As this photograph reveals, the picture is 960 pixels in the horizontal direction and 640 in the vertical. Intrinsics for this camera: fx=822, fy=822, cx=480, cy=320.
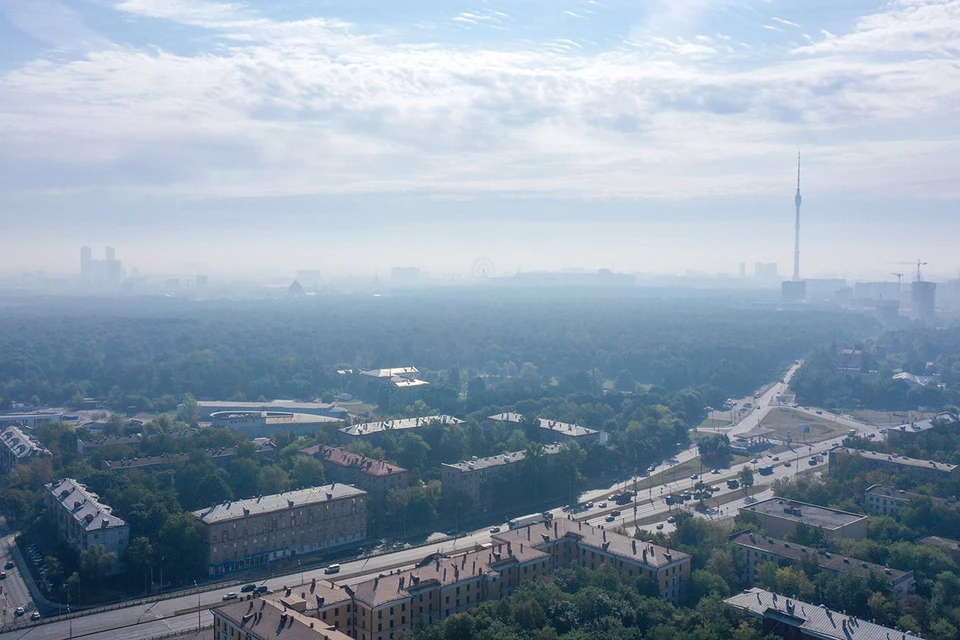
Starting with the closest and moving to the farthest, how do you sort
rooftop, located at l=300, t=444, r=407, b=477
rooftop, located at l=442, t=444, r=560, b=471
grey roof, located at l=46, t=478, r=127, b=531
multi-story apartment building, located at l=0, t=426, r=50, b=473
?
grey roof, located at l=46, t=478, r=127, b=531 → rooftop, located at l=300, t=444, r=407, b=477 → rooftop, located at l=442, t=444, r=560, b=471 → multi-story apartment building, located at l=0, t=426, r=50, b=473

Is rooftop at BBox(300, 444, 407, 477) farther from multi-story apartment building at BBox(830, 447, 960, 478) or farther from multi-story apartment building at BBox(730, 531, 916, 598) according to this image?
multi-story apartment building at BBox(830, 447, 960, 478)

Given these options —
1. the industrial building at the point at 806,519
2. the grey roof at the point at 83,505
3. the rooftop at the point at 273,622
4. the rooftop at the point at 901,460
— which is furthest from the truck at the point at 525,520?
the rooftop at the point at 901,460

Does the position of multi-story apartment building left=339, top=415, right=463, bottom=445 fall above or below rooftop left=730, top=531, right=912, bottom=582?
above

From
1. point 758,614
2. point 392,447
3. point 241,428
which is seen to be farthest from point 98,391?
point 758,614

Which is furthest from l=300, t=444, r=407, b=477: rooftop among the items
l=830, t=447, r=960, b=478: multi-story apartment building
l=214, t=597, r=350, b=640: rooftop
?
l=830, t=447, r=960, b=478: multi-story apartment building

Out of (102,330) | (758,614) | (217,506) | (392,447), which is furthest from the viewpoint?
(102,330)

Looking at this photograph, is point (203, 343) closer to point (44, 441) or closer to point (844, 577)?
point (44, 441)

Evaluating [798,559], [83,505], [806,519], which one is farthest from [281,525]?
[806,519]
